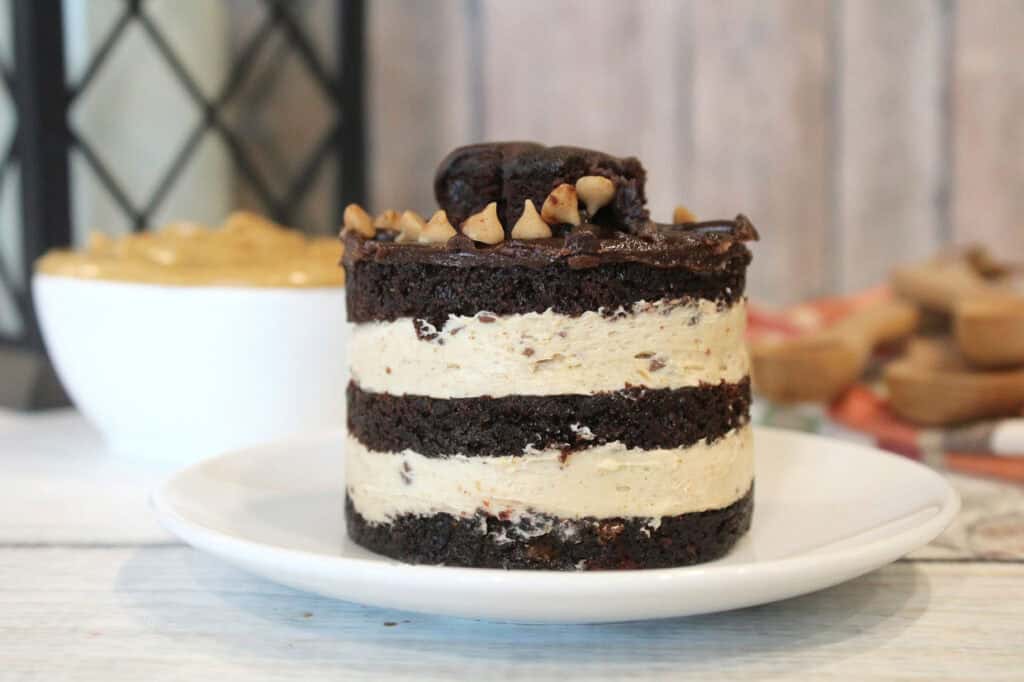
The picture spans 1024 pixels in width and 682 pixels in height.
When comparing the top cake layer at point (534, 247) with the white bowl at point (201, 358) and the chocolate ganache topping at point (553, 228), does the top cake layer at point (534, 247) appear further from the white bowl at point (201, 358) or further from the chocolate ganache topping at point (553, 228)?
the white bowl at point (201, 358)

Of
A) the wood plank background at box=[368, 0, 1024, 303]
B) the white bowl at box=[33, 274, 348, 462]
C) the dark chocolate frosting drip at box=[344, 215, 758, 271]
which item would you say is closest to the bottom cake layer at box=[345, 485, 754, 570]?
the dark chocolate frosting drip at box=[344, 215, 758, 271]

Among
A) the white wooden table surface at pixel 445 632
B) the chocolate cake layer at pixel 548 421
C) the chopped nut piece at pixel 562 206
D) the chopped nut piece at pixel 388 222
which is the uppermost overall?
the chopped nut piece at pixel 562 206

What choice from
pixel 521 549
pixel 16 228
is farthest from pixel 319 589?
pixel 16 228

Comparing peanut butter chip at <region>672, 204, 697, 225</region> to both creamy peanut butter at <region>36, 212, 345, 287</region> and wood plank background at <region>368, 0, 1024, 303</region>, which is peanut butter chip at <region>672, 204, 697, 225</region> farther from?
wood plank background at <region>368, 0, 1024, 303</region>

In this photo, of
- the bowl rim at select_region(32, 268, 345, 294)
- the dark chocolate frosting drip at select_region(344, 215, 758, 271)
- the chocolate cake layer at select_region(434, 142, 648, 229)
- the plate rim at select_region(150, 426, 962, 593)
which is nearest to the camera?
the plate rim at select_region(150, 426, 962, 593)

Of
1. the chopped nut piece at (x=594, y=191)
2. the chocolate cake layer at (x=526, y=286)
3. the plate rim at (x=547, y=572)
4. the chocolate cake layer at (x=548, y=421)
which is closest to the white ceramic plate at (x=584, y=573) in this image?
the plate rim at (x=547, y=572)

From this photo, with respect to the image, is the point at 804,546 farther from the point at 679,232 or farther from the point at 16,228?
the point at 16,228
